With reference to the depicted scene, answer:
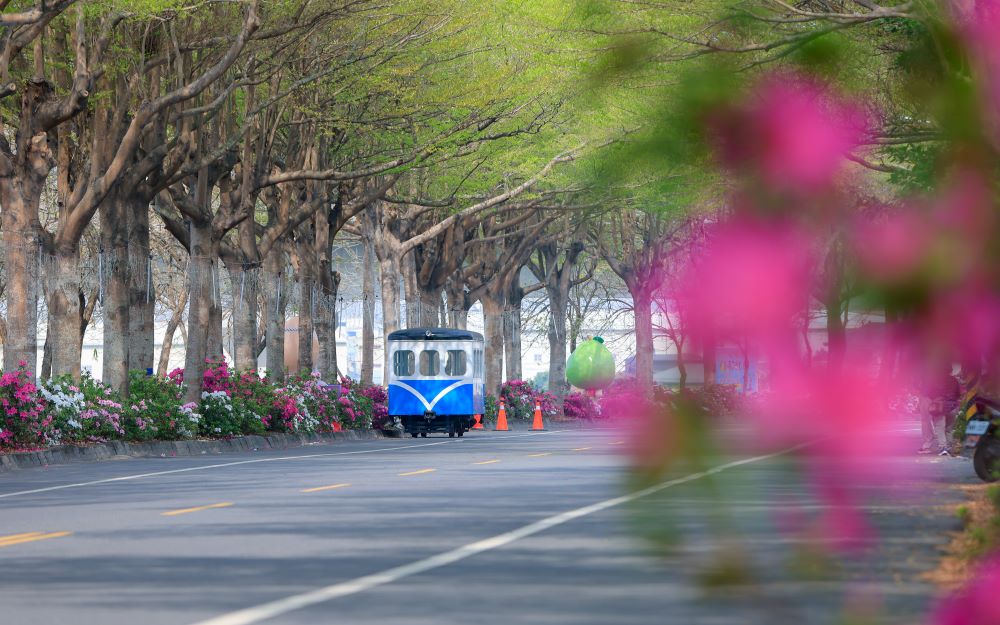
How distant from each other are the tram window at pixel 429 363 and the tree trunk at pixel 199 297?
11.1 metres

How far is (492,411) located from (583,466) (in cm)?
3065

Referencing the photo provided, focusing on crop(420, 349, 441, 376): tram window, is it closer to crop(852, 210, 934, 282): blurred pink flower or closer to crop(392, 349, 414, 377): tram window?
crop(392, 349, 414, 377): tram window

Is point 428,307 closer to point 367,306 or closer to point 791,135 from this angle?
point 367,306

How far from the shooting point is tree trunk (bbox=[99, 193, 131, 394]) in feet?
106

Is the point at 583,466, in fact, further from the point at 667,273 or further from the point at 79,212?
the point at 667,273

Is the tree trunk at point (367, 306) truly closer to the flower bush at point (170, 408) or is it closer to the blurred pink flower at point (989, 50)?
the flower bush at point (170, 408)

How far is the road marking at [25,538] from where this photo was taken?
12914 mm

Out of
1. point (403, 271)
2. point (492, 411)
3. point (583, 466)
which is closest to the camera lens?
point (583, 466)

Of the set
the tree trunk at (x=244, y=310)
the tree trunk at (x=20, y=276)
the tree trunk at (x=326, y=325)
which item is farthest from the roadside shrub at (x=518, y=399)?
the tree trunk at (x=20, y=276)

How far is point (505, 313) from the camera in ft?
203

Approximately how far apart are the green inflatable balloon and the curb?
135 feet

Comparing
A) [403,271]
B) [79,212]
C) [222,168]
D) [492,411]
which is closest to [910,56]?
[79,212]

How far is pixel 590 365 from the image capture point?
272 feet

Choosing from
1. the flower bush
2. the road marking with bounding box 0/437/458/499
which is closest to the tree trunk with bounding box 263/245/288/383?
the flower bush
